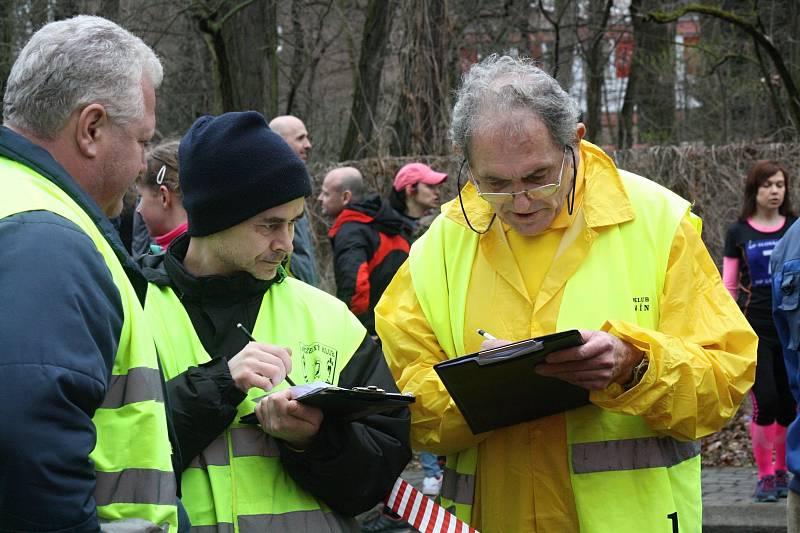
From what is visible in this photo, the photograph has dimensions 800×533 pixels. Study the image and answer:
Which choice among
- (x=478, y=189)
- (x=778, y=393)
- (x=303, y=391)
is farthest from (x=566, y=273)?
(x=778, y=393)

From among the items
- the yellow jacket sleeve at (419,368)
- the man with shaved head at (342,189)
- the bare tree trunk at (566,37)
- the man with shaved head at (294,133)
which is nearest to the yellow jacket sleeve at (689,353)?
the yellow jacket sleeve at (419,368)

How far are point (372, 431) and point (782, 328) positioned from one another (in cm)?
215

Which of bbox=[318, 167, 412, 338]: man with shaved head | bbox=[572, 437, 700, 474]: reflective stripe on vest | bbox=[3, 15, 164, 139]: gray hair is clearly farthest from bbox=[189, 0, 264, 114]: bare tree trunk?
bbox=[3, 15, 164, 139]: gray hair

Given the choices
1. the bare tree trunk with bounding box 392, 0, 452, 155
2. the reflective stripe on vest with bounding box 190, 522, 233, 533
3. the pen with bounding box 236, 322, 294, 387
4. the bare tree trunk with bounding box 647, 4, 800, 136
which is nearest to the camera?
the reflective stripe on vest with bounding box 190, 522, 233, 533

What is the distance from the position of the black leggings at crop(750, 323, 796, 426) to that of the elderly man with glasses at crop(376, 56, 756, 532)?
4.80 m

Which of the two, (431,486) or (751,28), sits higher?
(751,28)

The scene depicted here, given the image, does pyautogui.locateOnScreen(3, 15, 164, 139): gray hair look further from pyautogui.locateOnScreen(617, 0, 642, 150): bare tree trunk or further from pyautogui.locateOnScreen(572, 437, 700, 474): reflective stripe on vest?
pyautogui.locateOnScreen(617, 0, 642, 150): bare tree trunk

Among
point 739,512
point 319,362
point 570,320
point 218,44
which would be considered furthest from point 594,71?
point 319,362

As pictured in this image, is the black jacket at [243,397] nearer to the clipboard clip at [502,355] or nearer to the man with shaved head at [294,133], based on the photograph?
the clipboard clip at [502,355]

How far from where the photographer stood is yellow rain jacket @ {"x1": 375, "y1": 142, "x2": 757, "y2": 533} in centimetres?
310

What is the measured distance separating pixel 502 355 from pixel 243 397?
685mm

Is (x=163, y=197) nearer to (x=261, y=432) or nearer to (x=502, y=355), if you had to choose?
(x=261, y=432)

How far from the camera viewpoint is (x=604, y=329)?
3.04 metres

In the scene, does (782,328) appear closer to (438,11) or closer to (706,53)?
(438,11)
